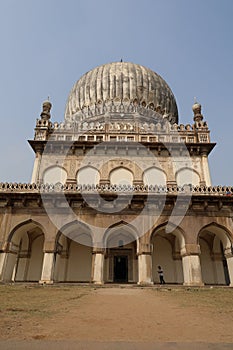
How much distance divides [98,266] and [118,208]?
342 cm

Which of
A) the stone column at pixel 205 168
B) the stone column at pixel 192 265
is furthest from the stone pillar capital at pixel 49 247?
the stone column at pixel 205 168

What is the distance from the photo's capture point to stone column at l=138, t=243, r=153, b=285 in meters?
14.0

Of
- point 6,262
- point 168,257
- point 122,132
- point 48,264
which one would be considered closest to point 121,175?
point 122,132

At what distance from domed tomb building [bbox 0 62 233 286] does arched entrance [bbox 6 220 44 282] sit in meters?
0.06

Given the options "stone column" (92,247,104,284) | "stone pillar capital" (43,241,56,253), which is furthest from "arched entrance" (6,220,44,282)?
"stone column" (92,247,104,284)

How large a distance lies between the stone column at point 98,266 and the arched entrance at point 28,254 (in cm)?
393

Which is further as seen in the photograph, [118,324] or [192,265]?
[192,265]

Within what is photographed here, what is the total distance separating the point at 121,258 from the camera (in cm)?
1781

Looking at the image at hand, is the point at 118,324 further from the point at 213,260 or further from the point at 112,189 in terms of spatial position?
the point at 213,260

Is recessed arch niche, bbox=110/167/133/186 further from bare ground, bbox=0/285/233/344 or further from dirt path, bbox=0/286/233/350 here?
dirt path, bbox=0/286/233/350

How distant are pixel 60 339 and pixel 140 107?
2397 centimetres

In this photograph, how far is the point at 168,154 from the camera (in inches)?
846

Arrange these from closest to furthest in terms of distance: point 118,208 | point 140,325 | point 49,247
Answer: point 140,325, point 49,247, point 118,208

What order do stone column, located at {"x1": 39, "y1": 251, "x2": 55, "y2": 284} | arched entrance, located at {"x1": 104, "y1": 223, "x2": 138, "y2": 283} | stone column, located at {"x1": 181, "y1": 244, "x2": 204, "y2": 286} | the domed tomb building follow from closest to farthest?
stone column, located at {"x1": 39, "y1": 251, "x2": 55, "y2": 284} → stone column, located at {"x1": 181, "y1": 244, "x2": 204, "y2": 286} → the domed tomb building → arched entrance, located at {"x1": 104, "y1": 223, "x2": 138, "y2": 283}
